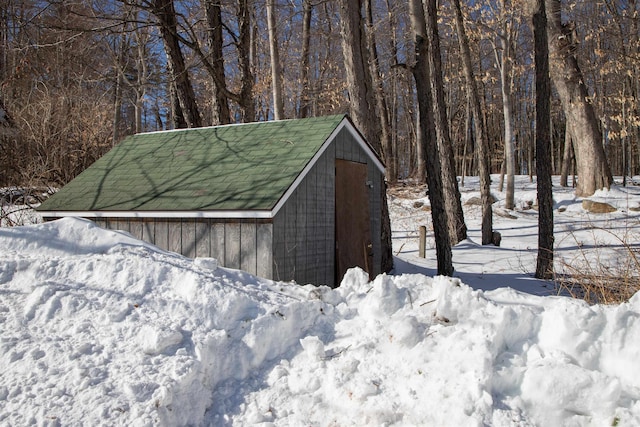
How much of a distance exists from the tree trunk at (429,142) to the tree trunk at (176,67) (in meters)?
5.89

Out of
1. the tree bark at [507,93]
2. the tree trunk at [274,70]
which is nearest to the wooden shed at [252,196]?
the tree trunk at [274,70]

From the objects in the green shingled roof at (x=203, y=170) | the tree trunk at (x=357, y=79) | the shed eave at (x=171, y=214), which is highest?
the tree trunk at (x=357, y=79)

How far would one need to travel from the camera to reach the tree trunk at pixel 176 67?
43.3 ft

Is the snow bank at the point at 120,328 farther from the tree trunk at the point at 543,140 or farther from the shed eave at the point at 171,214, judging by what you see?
the tree trunk at the point at 543,140

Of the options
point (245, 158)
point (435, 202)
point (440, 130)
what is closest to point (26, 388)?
point (245, 158)

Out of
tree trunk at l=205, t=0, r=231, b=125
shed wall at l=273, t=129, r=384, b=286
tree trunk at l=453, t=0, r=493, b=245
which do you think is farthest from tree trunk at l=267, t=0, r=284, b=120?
shed wall at l=273, t=129, r=384, b=286

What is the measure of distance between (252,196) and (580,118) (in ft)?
53.1

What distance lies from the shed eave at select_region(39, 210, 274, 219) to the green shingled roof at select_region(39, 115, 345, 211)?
67mm

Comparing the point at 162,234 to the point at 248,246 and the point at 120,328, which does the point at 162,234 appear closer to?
the point at 248,246

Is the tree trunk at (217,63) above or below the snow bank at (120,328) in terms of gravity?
above

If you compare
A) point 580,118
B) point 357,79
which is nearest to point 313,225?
point 357,79

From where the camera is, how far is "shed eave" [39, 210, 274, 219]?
6957 millimetres

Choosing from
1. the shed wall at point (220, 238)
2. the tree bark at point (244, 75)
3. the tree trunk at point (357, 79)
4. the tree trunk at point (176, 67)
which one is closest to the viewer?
the shed wall at point (220, 238)

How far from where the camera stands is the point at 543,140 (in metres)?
10.8
